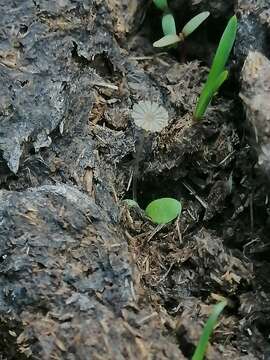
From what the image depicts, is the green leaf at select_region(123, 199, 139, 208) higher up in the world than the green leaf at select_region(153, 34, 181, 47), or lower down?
lower down

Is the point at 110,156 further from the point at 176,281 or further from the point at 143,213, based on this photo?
the point at 176,281

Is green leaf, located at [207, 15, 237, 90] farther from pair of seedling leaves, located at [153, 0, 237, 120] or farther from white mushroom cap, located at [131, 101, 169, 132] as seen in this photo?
white mushroom cap, located at [131, 101, 169, 132]

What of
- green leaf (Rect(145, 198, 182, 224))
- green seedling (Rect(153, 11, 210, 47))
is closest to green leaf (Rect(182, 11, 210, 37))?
green seedling (Rect(153, 11, 210, 47))

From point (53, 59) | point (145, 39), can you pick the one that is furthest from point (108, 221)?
point (145, 39)

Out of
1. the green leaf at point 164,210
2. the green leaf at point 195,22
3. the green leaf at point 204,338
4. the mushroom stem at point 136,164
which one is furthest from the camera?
the green leaf at point 195,22

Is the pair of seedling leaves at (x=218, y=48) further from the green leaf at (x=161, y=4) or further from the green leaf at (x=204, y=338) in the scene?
the green leaf at (x=204, y=338)

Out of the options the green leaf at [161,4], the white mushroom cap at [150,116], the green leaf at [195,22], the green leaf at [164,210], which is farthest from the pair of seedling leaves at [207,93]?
the green leaf at [161,4]

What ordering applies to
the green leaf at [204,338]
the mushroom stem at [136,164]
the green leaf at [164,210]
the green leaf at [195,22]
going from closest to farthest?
the green leaf at [204,338], the green leaf at [164,210], the mushroom stem at [136,164], the green leaf at [195,22]

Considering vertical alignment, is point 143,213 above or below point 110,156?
below
